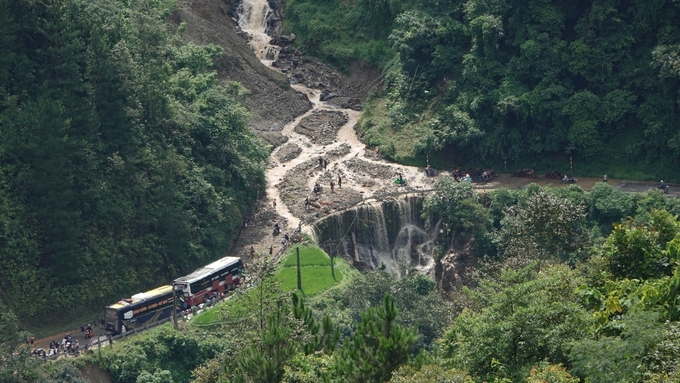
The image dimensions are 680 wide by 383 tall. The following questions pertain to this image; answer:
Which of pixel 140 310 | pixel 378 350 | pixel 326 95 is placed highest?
pixel 326 95

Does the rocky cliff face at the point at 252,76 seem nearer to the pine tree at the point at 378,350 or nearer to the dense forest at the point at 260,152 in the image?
the dense forest at the point at 260,152

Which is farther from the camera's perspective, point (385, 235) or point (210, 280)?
point (385, 235)

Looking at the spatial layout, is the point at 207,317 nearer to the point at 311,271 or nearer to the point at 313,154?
the point at 311,271

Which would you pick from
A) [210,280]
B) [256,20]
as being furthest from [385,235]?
[256,20]

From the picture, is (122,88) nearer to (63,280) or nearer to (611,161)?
(63,280)

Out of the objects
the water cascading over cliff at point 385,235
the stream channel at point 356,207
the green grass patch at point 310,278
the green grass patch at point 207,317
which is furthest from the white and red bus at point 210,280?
the water cascading over cliff at point 385,235

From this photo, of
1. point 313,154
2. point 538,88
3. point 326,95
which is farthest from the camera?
point 326,95
